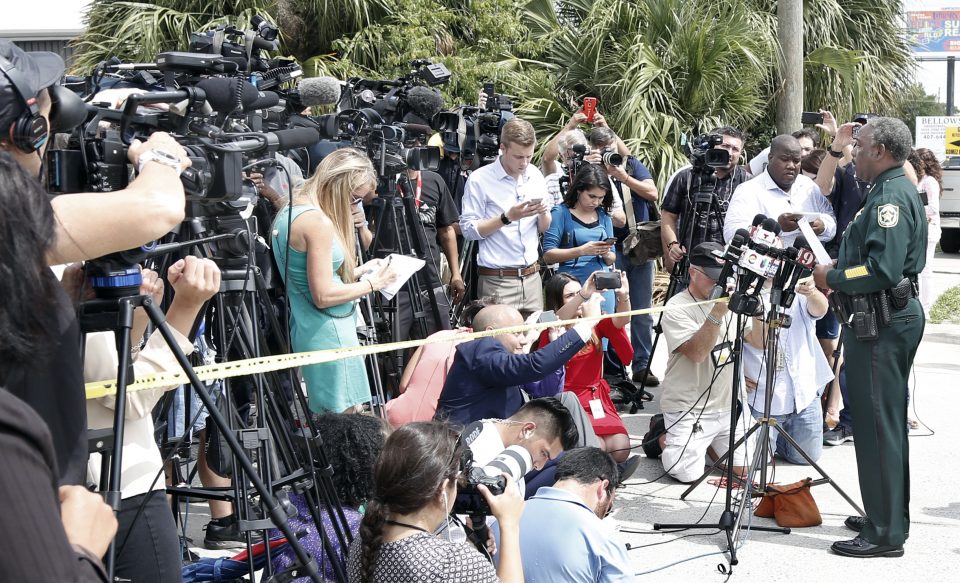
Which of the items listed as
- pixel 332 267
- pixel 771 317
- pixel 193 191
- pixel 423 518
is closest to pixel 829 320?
pixel 771 317

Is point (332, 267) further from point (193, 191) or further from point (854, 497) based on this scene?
point (854, 497)

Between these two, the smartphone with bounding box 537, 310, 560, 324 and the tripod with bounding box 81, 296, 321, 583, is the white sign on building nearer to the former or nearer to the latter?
the smartphone with bounding box 537, 310, 560, 324

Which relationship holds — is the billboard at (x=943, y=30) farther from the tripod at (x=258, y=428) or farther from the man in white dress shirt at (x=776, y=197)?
the tripod at (x=258, y=428)

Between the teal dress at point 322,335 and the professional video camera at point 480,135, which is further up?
the professional video camera at point 480,135

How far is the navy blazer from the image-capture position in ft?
15.1

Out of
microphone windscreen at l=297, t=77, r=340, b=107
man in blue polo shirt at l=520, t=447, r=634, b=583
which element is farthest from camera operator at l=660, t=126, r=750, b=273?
man in blue polo shirt at l=520, t=447, r=634, b=583

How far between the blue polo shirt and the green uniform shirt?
73.6 inches

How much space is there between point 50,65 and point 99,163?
1.20 ft

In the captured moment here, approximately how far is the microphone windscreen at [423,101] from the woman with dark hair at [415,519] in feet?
13.5

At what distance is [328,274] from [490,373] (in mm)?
845

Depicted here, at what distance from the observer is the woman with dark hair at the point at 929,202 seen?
23.5 ft

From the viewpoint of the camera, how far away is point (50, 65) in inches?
82.0

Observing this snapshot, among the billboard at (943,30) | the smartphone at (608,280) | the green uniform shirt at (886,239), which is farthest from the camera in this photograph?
the billboard at (943,30)

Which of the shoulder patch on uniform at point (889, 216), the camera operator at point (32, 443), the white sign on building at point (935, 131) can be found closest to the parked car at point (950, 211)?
the white sign on building at point (935, 131)
